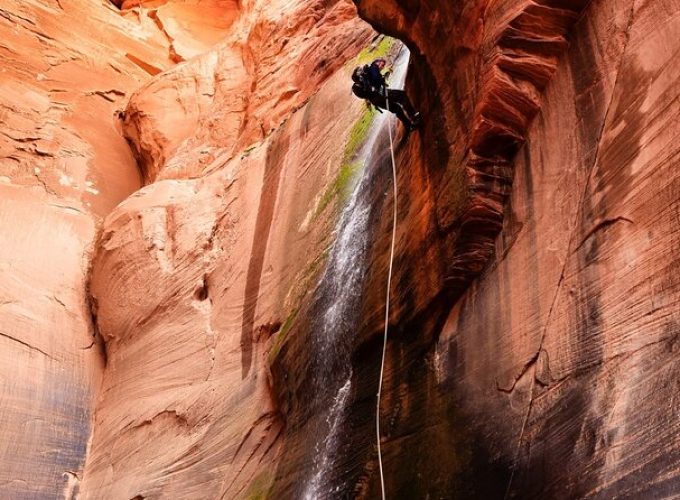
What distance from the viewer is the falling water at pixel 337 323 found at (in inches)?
397

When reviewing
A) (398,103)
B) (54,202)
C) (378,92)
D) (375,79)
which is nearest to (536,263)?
(398,103)

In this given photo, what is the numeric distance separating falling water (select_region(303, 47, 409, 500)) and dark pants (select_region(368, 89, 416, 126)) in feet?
3.21

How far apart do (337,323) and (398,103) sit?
2639 mm

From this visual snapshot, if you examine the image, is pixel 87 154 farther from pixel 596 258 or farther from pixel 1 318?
pixel 596 258

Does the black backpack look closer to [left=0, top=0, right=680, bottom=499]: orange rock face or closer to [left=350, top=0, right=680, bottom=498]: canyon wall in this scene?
[left=0, top=0, right=680, bottom=499]: orange rock face

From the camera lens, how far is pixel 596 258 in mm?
7387

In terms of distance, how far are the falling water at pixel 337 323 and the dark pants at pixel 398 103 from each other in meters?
0.98

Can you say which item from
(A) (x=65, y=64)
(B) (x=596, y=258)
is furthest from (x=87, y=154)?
(B) (x=596, y=258)

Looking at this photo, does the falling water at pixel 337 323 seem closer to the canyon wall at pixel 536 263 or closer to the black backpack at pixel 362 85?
the canyon wall at pixel 536 263

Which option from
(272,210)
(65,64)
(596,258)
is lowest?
(596,258)

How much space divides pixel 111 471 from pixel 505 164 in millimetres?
8995

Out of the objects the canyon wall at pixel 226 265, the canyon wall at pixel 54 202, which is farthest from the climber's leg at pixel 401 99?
the canyon wall at pixel 54 202

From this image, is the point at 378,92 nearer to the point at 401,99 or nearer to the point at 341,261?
the point at 401,99

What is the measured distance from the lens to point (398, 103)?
11.1m
